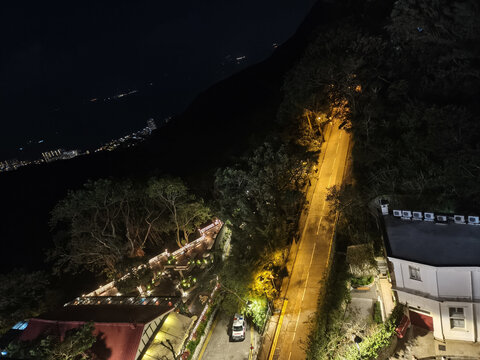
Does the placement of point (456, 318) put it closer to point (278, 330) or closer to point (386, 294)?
point (386, 294)


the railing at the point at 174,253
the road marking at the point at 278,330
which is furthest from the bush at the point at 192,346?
the railing at the point at 174,253

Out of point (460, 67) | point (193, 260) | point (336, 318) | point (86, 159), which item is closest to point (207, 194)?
point (193, 260)

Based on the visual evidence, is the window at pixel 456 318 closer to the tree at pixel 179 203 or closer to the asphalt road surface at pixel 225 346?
the asphalt road surface at pixel 225 346

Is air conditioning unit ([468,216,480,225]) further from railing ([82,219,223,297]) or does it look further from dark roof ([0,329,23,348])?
dark roof ([0,329,23,348])

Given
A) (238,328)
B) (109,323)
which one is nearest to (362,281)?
(238,328)

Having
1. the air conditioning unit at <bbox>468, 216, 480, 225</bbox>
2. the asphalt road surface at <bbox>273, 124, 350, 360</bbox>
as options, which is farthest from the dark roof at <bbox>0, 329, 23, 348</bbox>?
the air conditioning unit at <bbox>468, 216, 480, 225</bbox>

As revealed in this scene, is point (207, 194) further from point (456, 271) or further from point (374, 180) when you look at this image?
point (456, 271)
